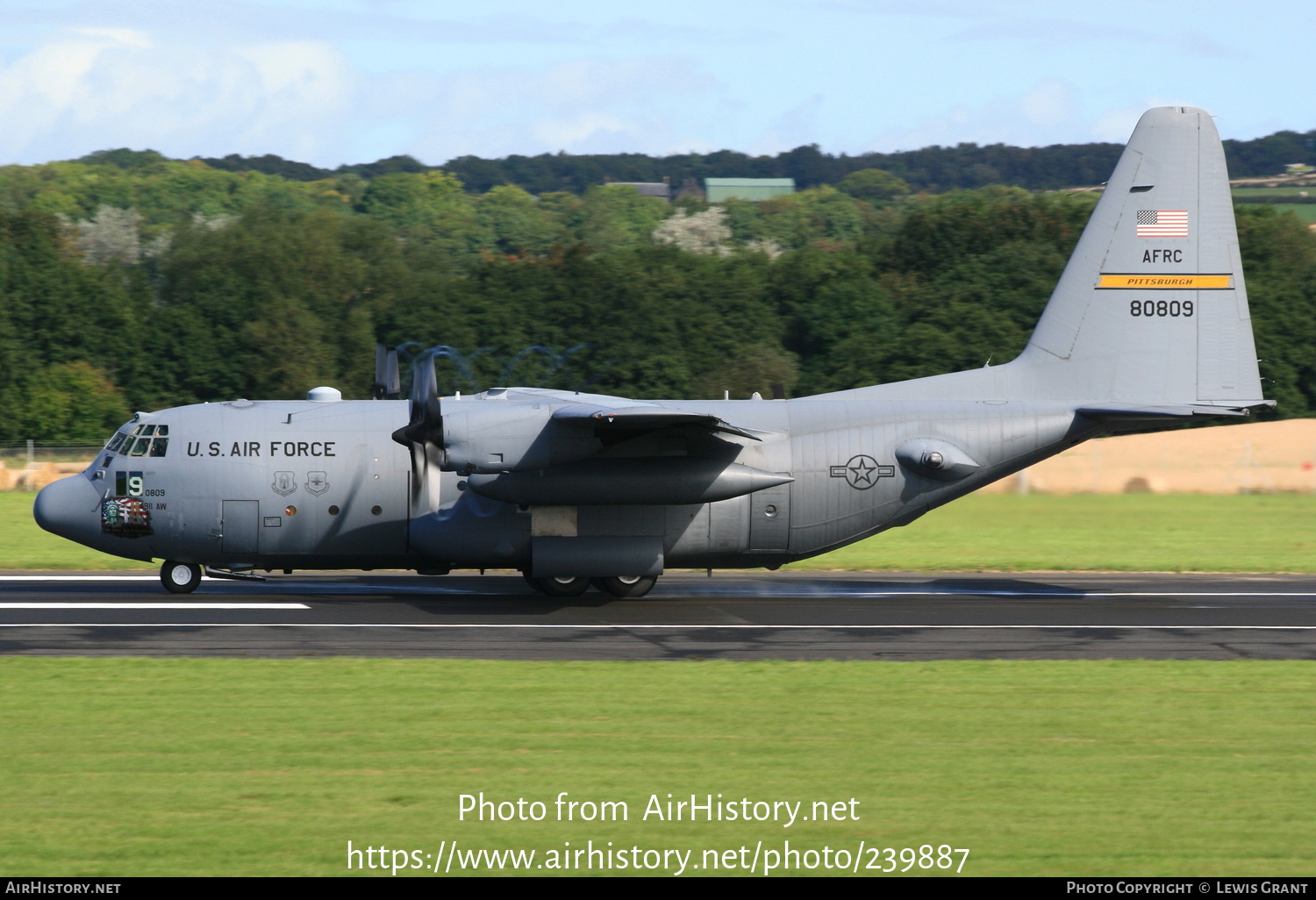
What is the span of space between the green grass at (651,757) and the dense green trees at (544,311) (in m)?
33.1

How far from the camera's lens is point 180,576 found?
70.6 ft

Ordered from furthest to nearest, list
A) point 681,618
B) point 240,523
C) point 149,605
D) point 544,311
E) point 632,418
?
point 544,311, point 240,523, point 149,605, point 681,618, point 632,418

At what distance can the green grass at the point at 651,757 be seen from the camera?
8758mm

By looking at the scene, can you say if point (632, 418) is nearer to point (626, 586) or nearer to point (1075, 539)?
point (626, 586)

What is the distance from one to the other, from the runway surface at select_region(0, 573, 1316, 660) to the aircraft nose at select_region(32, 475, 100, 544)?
112 cm

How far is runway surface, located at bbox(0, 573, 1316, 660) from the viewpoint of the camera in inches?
656

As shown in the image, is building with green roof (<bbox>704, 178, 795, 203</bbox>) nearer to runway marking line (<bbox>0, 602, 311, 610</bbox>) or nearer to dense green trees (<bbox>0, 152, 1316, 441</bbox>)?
dense green trees (<bbox>0, 152, 1316, 441</bbox>)

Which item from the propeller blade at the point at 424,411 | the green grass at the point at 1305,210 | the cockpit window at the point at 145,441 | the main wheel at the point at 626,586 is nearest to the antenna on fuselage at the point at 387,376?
the cockpit window at the point at 145,441

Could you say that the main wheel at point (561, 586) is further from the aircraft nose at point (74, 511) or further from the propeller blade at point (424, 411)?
the aircraft nose at point (74, 511)

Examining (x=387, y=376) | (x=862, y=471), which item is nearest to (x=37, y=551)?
(x=387, y=376)

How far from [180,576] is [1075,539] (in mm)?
20268

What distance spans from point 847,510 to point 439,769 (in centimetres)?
1150

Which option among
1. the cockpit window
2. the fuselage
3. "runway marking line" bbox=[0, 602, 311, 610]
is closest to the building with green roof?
the fuselage

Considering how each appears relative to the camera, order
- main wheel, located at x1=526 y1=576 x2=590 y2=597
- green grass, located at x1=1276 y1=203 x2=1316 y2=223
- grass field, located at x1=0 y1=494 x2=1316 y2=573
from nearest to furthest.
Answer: main wheel, located at x1=526 y1=576 x2=590 y2=597 < grass field, located at x1=0 y1=494 x2=1316 y2=573 < green grass, located at x1=1276 y1=203 x2=1316 y2=223
